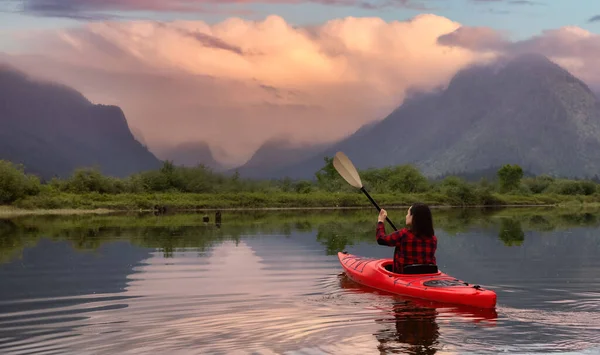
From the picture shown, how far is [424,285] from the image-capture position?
14633 mm

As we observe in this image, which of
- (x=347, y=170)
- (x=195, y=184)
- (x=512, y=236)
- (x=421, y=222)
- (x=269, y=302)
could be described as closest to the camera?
(x=269, y=302)

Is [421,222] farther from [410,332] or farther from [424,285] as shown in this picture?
[410,332]

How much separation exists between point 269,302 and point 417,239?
120 inches

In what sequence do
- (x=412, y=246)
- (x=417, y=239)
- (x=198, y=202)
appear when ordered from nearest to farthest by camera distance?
1. (x=417, y=239)
2. (x=412, y=246)
3. (x=198, y=202)

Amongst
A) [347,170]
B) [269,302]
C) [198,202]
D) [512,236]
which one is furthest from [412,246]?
[198,202]

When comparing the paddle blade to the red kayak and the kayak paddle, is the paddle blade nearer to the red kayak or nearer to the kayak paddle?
the kayak paddle

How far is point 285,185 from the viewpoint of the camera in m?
94.9

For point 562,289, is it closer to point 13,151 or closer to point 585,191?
point 585,191

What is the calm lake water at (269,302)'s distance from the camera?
10.7 metres

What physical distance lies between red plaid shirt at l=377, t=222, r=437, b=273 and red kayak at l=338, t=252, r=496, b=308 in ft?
1.05

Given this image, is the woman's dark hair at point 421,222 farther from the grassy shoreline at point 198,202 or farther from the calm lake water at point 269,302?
the grassy shoreline at point 198,202

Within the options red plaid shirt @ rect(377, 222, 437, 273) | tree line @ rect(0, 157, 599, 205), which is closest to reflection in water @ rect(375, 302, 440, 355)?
red plaid shirt @ rect(377, 222, 437, 273)

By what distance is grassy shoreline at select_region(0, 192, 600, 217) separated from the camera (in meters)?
64.7

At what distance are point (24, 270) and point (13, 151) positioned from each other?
170856 mm
